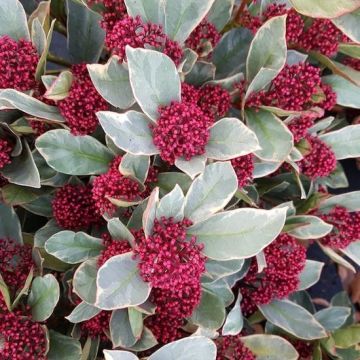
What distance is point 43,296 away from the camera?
841mm

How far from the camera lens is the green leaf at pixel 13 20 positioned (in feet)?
2.82

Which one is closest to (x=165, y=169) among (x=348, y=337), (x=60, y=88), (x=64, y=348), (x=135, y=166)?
(x=135, y=166)

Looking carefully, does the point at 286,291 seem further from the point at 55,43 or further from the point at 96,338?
the point at 55,43

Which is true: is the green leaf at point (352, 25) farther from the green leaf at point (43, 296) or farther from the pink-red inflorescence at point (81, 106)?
the green leaf at point (43, 296)

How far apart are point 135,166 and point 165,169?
102 mm

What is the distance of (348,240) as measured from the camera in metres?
1.03

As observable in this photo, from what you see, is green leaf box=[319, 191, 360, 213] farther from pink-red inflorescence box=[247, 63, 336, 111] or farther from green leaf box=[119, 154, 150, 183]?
green leaf box=[119, 154, 150, 183]

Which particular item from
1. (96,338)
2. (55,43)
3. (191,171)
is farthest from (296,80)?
(55,43)

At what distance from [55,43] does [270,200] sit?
0.78 m

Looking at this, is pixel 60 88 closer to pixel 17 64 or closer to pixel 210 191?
pixel 17 64

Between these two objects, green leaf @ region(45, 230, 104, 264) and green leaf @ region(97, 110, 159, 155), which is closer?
green leaf @ region(97, 110, 159, 155)

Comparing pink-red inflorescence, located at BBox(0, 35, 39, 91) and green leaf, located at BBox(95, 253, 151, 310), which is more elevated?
pink-red inflorescence, located at BBox(0, 35, 39, 91)

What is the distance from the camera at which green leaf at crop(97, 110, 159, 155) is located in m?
0.72

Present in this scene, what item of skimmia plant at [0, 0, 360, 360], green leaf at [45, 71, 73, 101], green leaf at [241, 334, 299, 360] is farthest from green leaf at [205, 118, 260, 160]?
green leaf at [241, 334, 299, 360]
